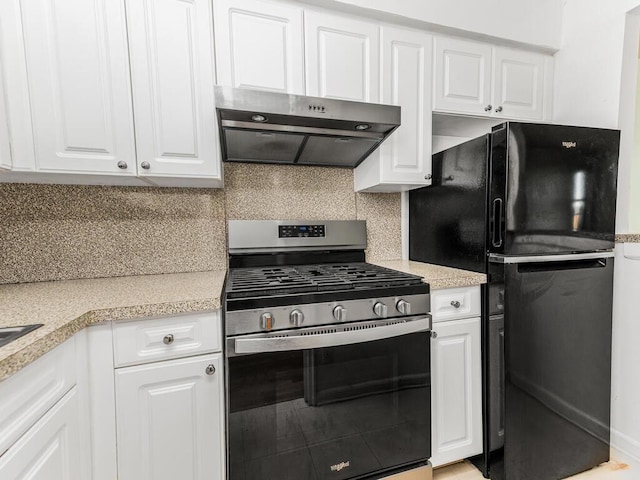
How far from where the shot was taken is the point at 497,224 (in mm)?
1312

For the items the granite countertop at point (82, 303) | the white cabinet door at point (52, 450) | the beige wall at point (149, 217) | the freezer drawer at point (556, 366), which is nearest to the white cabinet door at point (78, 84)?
the beige wall at point (149, 217)

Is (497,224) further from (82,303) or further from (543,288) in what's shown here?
(82,303)

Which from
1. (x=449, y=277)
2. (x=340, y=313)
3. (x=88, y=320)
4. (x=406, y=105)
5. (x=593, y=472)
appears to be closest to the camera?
(x=88, y=320)

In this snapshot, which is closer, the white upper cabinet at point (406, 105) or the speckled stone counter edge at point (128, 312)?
the speckled stone counter edge at point (128, 312)

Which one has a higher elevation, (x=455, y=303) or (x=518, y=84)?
(x=518, y=84)

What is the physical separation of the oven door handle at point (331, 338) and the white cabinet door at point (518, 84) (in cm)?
134

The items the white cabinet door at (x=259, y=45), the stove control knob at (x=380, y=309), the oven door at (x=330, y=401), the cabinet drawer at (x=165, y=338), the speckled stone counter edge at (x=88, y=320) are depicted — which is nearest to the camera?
the speckled stone counter edge at (x=88, y=320)

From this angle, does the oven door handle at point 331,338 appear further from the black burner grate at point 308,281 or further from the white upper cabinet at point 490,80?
the white upper cabinet at point 490,80

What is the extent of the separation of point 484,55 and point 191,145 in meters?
1.62

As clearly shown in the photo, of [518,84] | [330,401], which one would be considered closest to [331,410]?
[330,401]

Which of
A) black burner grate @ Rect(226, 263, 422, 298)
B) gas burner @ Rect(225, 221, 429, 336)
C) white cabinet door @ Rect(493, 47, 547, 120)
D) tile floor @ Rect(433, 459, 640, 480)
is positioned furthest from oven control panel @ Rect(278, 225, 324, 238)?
tile floor @ Rect(433, 459, 640, 480)

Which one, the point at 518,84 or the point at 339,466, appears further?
the point at 518,84

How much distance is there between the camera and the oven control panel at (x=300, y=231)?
1692mm

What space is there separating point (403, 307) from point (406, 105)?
1023 millimetres
